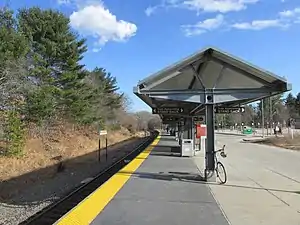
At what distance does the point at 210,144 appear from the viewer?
12781 mm

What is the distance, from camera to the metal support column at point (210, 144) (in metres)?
12.5

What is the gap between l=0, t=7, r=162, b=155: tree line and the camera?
26641 mm

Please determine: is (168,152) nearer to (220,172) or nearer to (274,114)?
(220,172)

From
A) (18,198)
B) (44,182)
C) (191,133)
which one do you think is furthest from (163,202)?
(191,133)

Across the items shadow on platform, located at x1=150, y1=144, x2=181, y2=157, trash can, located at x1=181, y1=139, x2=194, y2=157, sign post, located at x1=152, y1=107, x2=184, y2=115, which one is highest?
sign post, located at x1=152, y1=107, x2=184, y2=115

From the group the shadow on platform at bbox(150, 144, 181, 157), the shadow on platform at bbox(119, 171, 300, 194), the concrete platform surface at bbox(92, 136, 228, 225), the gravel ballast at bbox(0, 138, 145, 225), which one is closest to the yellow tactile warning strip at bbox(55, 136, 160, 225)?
the concrete platform surface at bbox(92, 136, 228, 225)

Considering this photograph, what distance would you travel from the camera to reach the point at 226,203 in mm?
8906

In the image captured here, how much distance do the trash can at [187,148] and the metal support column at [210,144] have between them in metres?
10.3

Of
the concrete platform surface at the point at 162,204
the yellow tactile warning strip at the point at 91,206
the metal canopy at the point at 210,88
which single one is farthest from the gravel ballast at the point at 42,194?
the metal canopy at the point at 210,88

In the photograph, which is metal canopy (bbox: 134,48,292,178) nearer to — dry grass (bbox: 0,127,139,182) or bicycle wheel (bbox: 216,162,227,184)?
bicycle wheel (bbox: 216,162,227,184)

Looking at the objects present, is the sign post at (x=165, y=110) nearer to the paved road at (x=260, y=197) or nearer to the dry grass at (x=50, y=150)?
the paved road at (x=260, y=197)

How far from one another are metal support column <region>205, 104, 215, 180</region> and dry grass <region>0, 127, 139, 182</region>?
12.0 meters

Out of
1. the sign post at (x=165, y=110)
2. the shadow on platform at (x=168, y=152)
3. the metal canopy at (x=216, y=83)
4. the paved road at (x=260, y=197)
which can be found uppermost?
the metal canopy at (x=216, y=83)

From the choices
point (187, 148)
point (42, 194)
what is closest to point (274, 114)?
point (187, 148)
